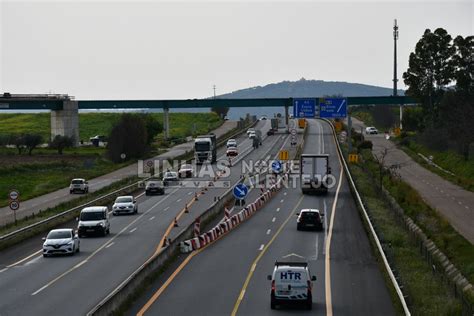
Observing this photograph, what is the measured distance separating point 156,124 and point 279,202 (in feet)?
282

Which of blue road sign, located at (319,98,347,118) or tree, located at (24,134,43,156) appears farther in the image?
tree, located at (24,134,43,156)

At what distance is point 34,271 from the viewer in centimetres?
3709

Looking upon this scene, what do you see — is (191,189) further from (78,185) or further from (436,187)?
(436,187)

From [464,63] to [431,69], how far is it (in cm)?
506

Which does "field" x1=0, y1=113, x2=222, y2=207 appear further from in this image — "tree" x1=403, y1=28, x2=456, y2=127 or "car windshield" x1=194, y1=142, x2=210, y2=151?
"tree" x1=403, y1=28, x2=456, y2=127

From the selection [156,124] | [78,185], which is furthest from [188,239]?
[156,124]

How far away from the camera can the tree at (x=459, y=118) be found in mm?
102787

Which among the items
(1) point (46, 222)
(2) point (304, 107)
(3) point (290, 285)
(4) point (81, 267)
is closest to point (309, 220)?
(1) point (46, 222)

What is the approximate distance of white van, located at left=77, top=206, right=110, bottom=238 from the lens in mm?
49500

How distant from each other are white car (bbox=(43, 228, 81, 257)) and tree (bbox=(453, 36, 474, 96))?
9890 centimetres

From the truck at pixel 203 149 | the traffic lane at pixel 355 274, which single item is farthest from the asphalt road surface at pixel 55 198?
the traffic lane at pixel 355 274

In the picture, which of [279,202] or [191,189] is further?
[191,189]

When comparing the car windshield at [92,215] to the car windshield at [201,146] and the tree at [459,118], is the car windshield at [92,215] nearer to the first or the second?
the car windshield at [201,146]

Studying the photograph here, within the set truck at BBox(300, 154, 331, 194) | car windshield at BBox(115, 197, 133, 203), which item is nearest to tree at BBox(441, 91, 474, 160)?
truck at BBox(300, 154, 331, 194)
